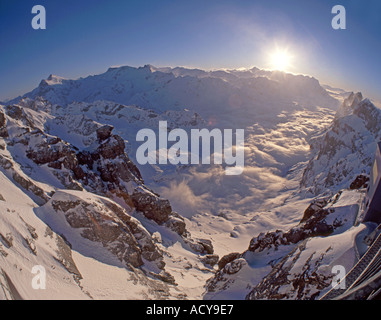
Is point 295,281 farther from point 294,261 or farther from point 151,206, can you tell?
point 151,206

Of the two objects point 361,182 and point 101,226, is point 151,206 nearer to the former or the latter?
point 101,226

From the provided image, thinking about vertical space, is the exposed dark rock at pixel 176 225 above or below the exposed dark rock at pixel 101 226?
below

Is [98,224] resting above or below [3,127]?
below

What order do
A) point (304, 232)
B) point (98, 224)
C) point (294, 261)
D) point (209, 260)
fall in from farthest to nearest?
point (209, 260) < point (98, 224) < point (304, 232) < point (294, 261)

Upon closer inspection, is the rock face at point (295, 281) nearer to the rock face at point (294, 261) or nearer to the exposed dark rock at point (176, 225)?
the rock face at point (294, 261)

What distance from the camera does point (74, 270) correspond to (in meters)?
29.3

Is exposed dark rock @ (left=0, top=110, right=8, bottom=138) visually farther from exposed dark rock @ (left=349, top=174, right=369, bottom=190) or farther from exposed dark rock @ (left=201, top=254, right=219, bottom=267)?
exposed dark rock @ (left=349, top=174, right=369, bottom=190)

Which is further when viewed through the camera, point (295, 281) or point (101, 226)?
point (101, 226)

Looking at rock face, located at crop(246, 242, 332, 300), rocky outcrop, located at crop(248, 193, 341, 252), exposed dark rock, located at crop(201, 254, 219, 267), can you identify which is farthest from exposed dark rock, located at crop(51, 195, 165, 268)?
exposed dark rock, located at crop(201, 254, 219, 267)

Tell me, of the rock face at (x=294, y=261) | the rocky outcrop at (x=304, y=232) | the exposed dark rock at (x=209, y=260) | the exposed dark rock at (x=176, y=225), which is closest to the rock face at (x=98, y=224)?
the rock face at (x=294, y=261)

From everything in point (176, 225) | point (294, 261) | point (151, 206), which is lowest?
point (176, 225)

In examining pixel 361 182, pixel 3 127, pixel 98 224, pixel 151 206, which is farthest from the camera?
pixel 151 206

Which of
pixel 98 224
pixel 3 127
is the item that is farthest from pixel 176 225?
pixel 3 127
